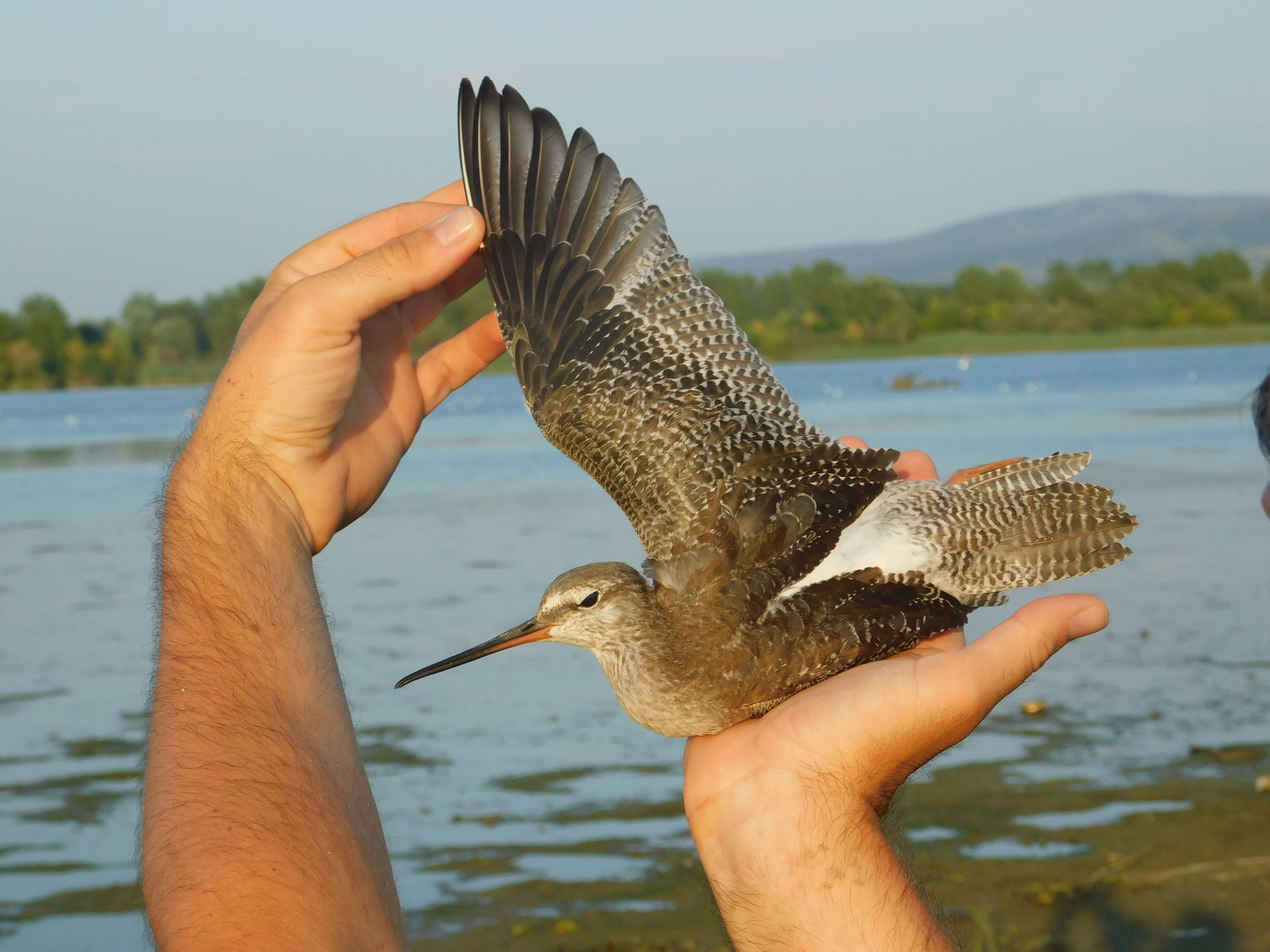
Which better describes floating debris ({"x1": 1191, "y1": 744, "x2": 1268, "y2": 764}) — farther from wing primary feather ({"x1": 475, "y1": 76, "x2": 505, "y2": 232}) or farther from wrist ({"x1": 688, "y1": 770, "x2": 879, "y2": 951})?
wing primary feather ({"x1": 475, "y1": 76, "x2": 505, "y2": 232})

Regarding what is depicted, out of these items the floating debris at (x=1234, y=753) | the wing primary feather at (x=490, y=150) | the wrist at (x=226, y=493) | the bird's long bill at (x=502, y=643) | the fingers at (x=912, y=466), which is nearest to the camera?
the wrist at (x=226, y=493)

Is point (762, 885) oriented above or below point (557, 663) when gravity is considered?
above

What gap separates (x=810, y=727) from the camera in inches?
116

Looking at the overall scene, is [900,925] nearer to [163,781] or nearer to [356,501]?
[163,781]

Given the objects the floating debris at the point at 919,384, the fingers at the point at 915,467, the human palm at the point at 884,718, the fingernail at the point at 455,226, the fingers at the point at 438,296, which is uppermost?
the fingernail at the point at 455,226

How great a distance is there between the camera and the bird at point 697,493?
3.29m

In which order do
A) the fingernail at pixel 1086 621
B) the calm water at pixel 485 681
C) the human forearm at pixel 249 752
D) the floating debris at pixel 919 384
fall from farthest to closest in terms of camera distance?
the floating debris at pixel 919 384
the calm water at pixel 485 681
the fingernail at pixel 1086 621
the human forearm at pixel 249 752

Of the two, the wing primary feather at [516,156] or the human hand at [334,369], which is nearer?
the human hand at [334,369]

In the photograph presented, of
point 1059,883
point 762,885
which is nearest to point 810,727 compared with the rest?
point 762,885

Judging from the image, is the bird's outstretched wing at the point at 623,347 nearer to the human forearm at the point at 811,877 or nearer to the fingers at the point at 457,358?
the fingers at the point at 457,358

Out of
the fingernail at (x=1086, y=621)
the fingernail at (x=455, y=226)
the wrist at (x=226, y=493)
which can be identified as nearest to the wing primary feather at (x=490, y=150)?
the fingernail at (x=455, y=226)

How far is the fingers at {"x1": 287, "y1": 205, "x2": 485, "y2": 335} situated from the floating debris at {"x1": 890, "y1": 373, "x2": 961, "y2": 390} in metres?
46.8

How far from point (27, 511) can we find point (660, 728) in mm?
22166

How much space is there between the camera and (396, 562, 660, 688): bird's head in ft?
11.3
